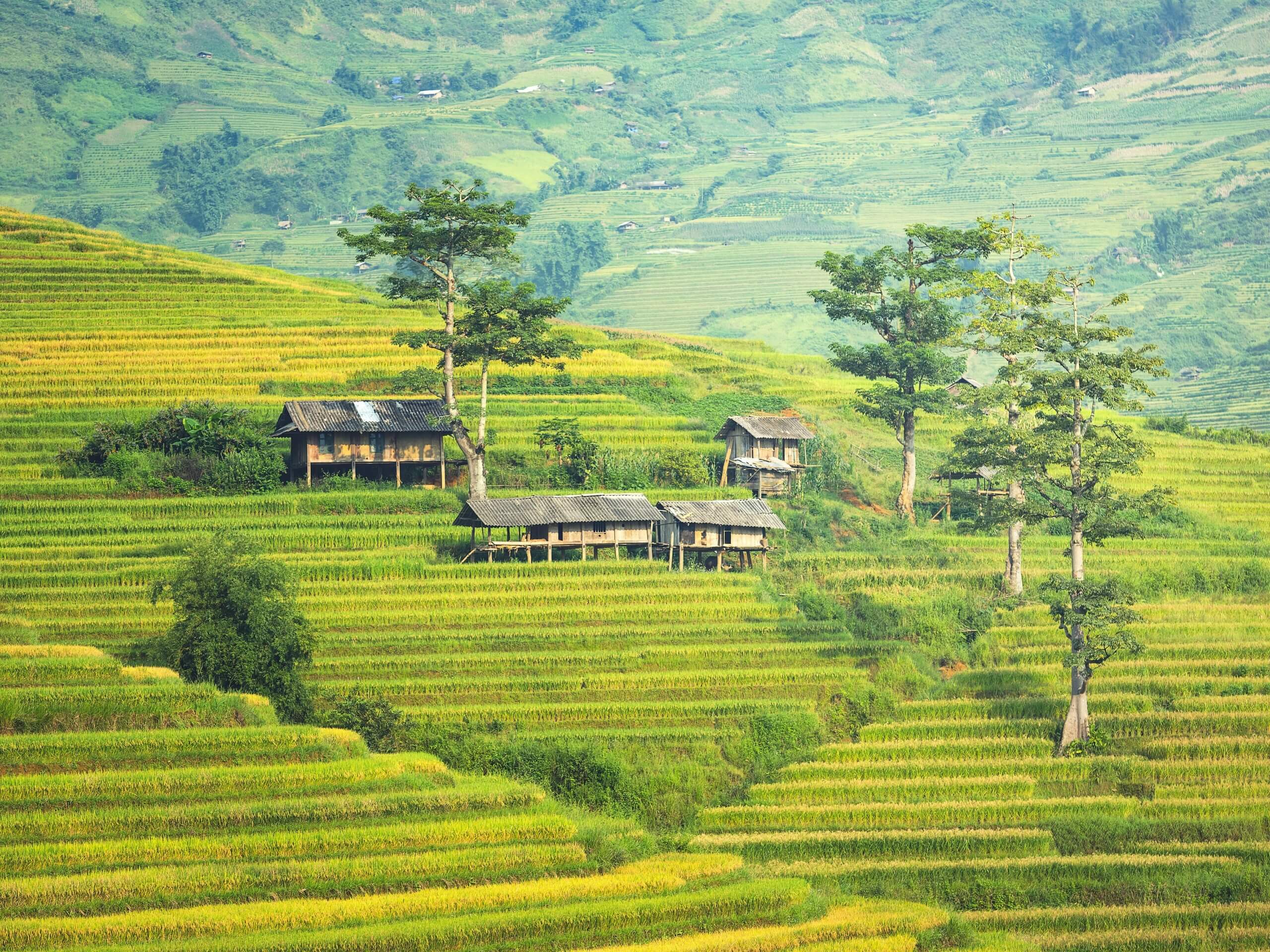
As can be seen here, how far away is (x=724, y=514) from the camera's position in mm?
53844

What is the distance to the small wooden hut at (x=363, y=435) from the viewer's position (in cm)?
5678

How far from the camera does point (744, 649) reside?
45812 millimetres

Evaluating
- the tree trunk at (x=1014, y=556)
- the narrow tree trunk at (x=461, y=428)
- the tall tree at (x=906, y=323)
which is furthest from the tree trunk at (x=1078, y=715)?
the narrow tree trunk at (x=461, y=428)

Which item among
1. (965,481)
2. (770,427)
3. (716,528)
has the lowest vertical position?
(716,528)

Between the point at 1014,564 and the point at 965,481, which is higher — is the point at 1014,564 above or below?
below

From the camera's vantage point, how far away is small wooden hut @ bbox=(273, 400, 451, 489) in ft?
186

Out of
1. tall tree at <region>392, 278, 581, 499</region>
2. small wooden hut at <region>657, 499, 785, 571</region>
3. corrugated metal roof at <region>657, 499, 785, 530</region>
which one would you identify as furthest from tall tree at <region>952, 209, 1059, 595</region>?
tall tree at <region>392, 278, 581, 499</region>

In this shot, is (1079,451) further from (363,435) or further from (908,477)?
(363,435)

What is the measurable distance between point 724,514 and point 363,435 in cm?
1387

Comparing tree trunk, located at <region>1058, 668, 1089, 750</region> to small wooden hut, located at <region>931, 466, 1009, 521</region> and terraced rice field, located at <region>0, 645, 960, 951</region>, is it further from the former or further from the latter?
small wooden hut, located at <region>931, 466, 1009, 521</region>

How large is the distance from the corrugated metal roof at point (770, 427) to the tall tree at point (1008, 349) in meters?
7.78

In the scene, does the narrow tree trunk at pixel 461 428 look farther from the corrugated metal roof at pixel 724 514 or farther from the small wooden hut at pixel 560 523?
the corrugated metal roof at pixel 724 514

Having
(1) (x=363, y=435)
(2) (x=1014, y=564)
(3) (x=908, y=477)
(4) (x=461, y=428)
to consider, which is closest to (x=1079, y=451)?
(2) (x=1014, y=564)

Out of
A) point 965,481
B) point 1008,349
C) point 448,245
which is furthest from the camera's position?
point 965,481
